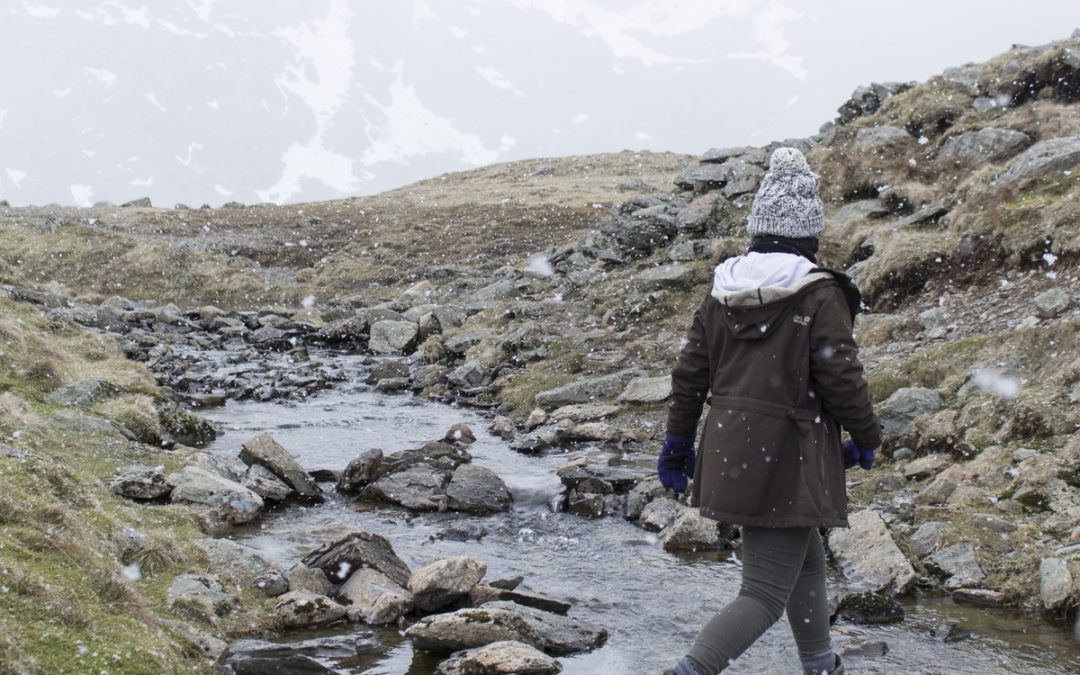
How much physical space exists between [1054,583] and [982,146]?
14279 millimetres

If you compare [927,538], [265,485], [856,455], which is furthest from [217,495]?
[856,455]

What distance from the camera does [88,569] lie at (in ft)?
20.8

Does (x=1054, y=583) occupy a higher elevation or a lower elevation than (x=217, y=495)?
lower

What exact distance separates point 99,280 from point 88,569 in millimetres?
31263

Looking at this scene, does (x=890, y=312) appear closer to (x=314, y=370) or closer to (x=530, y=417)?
(x=530, y=417)

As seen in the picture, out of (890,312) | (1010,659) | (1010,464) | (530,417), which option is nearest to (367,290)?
(530,417)

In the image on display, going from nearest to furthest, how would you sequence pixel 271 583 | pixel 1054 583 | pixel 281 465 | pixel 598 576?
pixel 1054 583 < pixel 271 583 < pixel 598 576 < pixel 281 465

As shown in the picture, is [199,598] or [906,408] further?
[906,408]

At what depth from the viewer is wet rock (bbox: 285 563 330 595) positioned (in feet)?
26.4

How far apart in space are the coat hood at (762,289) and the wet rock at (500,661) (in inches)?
114

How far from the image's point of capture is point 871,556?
27.8 feet

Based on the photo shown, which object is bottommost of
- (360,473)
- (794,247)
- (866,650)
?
(866,650)

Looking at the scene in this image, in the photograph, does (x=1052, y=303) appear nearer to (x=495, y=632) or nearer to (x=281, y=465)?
(x=495, y=632)

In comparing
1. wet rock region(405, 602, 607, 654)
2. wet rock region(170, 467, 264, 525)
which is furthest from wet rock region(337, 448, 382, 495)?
wet rock region(405, 602, 607, 654)
